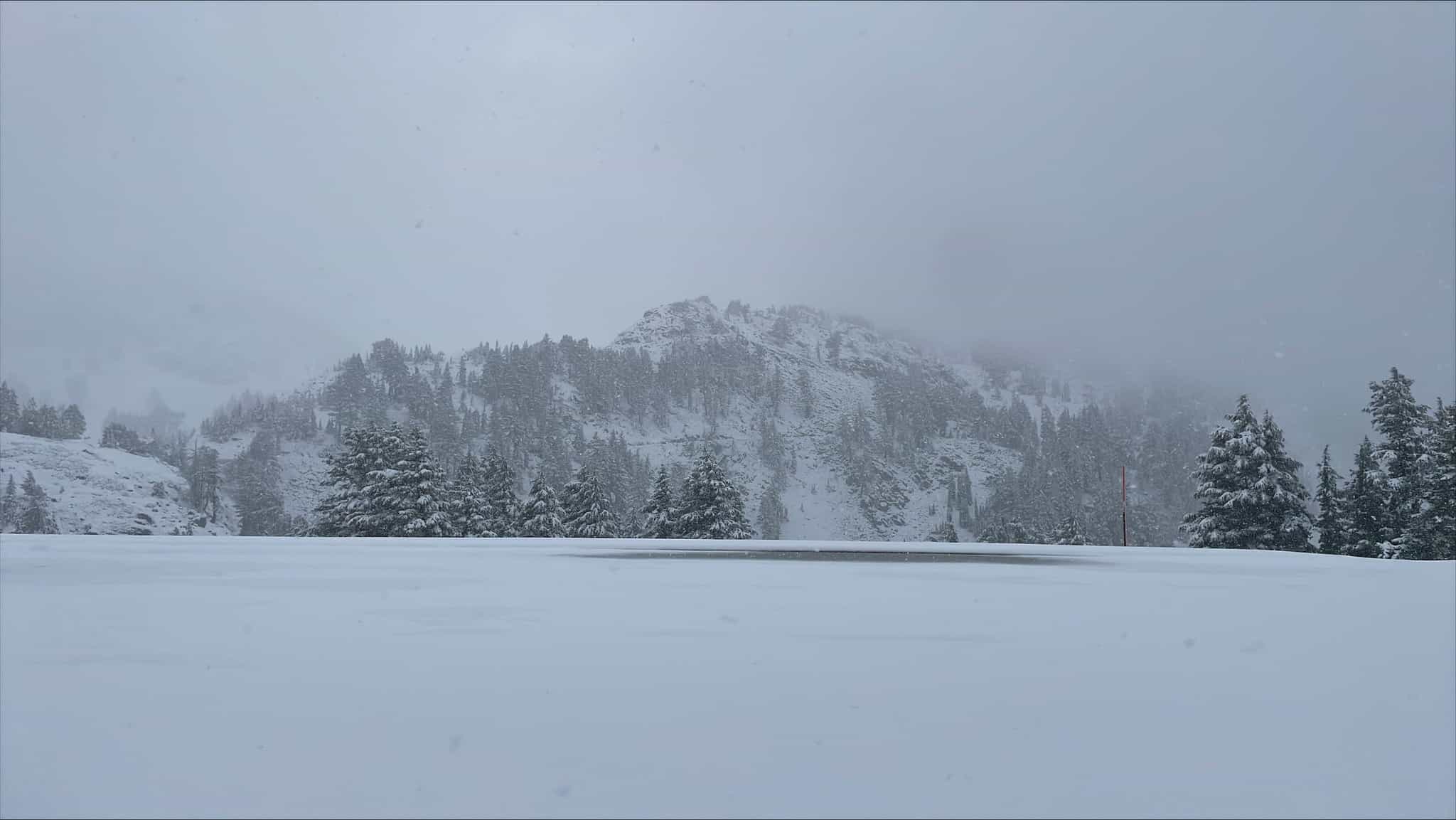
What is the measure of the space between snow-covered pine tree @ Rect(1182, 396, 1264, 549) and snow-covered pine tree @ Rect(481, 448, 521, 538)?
1669 inches

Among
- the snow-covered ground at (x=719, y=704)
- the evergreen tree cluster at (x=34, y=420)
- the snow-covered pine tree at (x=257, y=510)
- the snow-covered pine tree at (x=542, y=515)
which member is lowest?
the snow-covered pine tree at (x=257, y=510)

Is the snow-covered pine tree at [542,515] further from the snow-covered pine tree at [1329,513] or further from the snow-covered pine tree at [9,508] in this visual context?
the snow-covered pine tree at [9,508]

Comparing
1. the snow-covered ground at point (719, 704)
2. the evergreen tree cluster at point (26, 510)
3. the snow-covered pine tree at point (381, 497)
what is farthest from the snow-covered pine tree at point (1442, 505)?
the evergreen tree cluster at point (26, 510)

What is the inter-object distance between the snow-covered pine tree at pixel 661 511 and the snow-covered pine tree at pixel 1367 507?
37213 millimetres

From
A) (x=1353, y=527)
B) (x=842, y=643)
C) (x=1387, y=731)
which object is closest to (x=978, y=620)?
(x=842, y=643)

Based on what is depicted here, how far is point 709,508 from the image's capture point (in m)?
53.0

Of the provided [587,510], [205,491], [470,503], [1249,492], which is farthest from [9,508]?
[1249,492]

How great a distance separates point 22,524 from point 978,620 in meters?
134

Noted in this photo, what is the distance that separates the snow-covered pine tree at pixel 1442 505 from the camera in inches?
1522

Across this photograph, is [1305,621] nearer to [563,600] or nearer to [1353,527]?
[563,600]

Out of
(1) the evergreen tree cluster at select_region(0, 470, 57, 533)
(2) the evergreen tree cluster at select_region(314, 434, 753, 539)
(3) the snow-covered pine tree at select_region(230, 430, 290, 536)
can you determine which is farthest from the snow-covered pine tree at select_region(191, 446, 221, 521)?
(2) the evergreen tree cluster at select_region(314, 434, 753, 539)

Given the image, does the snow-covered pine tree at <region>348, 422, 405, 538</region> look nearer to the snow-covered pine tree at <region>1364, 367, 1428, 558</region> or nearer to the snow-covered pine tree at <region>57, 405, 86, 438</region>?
the snow-covered pine tree at <region>1364, 367, 1428, 558</region>

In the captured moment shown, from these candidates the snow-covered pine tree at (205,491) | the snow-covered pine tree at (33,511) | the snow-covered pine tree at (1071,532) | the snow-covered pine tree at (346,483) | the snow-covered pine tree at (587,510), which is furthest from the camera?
the snow-covered pine tree at (205,491)

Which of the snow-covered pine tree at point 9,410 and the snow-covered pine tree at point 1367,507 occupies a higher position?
the snow-covered pine tree at point 9,410
